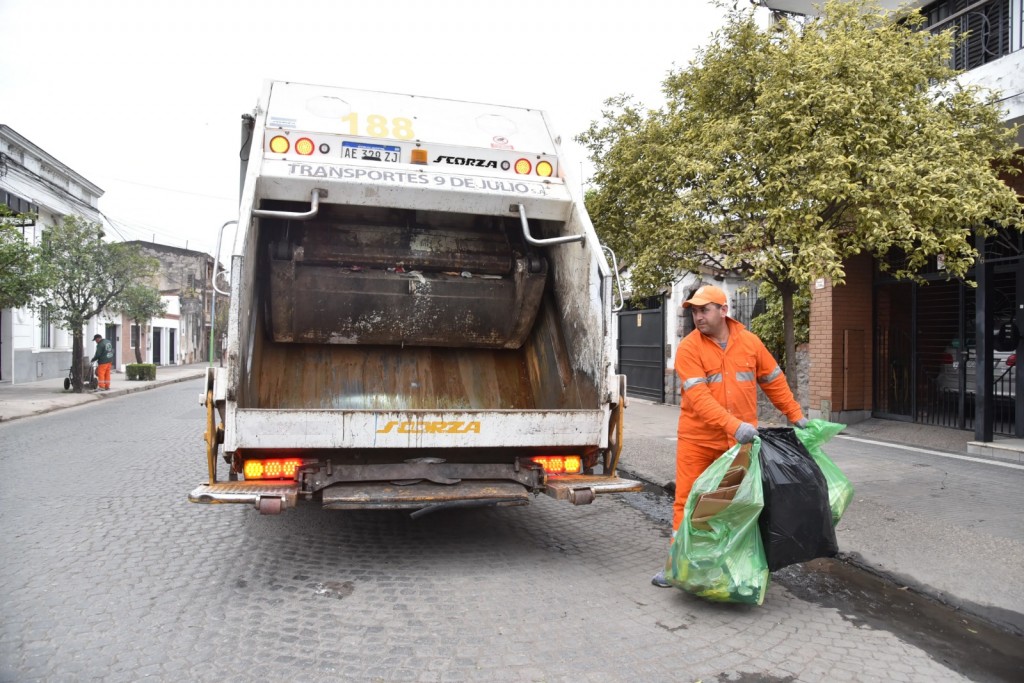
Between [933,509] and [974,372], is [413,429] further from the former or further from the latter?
[974,372]

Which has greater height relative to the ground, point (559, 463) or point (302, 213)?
point (302, 213)

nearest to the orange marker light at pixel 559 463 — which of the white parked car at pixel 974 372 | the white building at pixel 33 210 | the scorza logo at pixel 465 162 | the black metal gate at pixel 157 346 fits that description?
the scorza logo at pixel 465 162

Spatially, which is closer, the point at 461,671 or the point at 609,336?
the point at 461,671

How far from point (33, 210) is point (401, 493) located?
21.3 m

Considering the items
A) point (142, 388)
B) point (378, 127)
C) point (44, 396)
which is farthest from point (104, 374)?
point (378, 127)

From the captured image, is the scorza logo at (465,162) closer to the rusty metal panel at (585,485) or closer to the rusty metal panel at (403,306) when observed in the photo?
the rusty metal panel at (403,306)

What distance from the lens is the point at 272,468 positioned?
13.1ft

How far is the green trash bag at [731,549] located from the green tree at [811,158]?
2045mm

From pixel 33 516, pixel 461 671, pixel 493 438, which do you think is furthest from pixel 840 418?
pixel 33 516

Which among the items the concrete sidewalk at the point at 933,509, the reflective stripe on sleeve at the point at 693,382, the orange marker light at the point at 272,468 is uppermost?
the reflective stripe on sleeve at the point at 693,382

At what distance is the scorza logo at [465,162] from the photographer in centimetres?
463

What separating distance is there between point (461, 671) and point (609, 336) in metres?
2.16

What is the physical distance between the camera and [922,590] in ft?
13.0

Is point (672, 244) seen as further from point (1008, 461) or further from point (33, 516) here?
point (33, 516)
